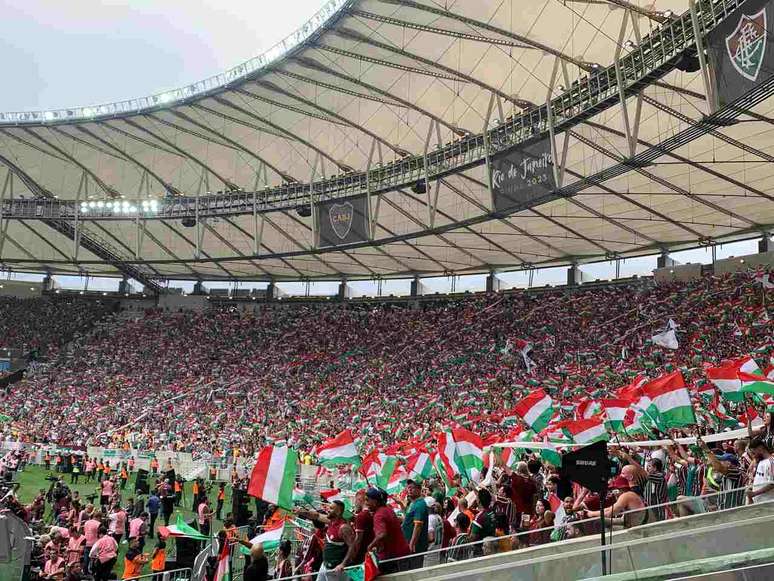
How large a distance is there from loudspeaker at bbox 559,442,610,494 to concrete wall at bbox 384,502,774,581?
1.73ft

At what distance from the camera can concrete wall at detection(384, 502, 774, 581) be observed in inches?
273

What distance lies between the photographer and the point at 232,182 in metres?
41.6

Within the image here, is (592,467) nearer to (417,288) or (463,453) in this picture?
(463,453)

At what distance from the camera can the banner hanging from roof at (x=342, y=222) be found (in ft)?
109

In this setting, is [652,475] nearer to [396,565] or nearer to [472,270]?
[396,565]

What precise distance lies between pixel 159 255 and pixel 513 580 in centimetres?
4729

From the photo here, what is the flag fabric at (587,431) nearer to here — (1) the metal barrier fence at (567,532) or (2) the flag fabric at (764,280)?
(1) the metal barrier fence at (567,532)

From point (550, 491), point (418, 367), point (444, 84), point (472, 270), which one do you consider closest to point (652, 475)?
point (550, 491)

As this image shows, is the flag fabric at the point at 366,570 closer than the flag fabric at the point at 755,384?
Yes

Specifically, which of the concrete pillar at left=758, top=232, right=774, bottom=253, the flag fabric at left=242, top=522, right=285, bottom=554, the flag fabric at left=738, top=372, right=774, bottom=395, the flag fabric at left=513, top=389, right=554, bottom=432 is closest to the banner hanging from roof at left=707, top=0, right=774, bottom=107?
the flag fabric at left=738, top=372, right=774, bottom=395

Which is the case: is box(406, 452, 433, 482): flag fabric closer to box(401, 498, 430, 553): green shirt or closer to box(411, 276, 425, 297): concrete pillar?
box(401, 498, 430, 553): green shirt

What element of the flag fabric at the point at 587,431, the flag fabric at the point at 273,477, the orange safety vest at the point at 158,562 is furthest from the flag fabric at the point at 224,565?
the flag fabric at the point at 587,431

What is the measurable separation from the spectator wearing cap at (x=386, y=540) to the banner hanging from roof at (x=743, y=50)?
11.3m

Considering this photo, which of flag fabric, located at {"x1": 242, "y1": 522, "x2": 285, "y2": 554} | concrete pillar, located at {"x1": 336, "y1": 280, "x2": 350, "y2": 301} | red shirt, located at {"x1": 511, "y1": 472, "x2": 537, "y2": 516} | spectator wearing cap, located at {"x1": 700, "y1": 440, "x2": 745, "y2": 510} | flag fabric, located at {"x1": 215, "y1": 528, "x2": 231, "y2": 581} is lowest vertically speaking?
flag fabric, located at {"x1": 215, "y1": 528, "x2": 231, "y2": 581}
